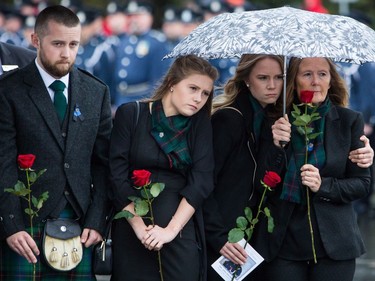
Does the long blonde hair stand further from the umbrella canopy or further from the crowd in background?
the crowd in background

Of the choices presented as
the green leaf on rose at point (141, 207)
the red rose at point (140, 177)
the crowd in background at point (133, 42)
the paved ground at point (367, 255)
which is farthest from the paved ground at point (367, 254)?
the red rose at point (140, 177)

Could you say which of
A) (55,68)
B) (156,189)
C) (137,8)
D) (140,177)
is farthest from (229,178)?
(137,8)

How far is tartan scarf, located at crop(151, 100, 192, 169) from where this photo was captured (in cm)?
651

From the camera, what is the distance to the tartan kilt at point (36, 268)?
6430 mm

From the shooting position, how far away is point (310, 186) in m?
6.48

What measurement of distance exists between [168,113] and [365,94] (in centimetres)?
751

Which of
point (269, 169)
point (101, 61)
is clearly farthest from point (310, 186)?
point (101, 61)

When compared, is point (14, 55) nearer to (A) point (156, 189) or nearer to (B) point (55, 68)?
(B) point (55, 68)

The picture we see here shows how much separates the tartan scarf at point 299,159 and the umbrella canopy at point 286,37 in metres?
0.39

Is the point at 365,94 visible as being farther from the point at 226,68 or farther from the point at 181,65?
the point at 181,65

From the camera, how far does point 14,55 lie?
290 inches

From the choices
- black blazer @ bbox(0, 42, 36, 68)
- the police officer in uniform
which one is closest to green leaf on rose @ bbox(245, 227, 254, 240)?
black blazer @ bbox(0, 42, 36, 68)

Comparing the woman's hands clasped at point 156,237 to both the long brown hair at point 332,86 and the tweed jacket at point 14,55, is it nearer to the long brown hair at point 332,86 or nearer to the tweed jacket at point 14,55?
the long brown hair at point 332,86

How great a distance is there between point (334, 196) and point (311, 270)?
0.41m
